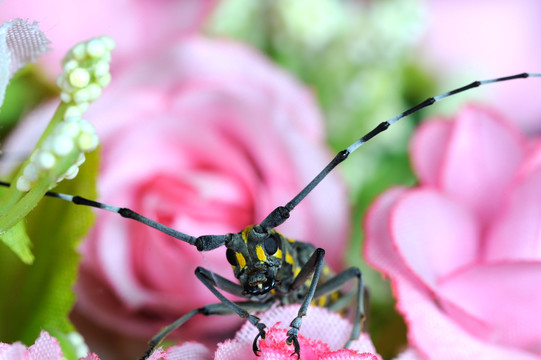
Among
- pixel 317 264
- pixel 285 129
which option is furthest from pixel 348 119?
pixel 317 264

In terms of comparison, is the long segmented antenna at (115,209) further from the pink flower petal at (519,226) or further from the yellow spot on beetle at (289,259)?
the pink flower petal at (519,226)

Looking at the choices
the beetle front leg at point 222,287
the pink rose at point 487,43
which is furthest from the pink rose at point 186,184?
the pink rose at point 487,43

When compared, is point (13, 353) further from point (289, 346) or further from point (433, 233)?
point (433, 233)

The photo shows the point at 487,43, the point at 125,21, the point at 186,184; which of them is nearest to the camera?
the point at 186,184

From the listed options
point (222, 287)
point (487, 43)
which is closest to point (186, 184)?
point (222, 287)

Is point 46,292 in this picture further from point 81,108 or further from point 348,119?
point 348,119

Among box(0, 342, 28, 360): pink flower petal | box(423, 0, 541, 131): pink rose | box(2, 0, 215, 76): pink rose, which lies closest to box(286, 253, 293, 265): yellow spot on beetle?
box(0, 342, 28, 360): pink flower petal

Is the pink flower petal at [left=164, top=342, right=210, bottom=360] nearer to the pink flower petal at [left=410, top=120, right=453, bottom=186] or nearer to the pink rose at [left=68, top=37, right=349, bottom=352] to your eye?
the pink rose at [left=68, top=37, right=349, bottom=352]

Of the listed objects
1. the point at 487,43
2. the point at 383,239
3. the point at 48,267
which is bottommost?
the point at 48,267
